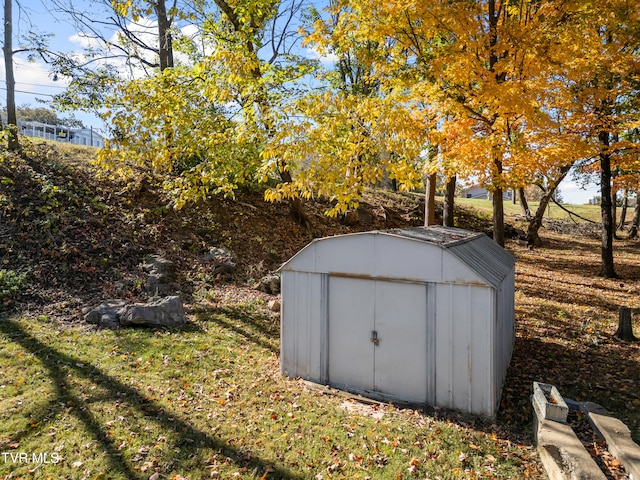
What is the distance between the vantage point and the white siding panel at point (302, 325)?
21.4 feet

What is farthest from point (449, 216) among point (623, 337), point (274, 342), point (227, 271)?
point (274, 342)

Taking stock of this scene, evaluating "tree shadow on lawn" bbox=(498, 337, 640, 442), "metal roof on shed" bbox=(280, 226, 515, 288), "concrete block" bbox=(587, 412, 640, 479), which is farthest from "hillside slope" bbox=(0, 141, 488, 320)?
"concrete block" bbox=(587, 412, 640, 479)

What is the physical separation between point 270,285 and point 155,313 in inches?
128

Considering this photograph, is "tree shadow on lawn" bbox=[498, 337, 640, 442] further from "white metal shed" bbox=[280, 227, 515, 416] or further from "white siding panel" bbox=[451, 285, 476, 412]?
"white siding panel" bbox=[451, 285, 476, 412]

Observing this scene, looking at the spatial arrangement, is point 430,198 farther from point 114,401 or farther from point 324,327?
point 114,401

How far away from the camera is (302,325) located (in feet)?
21.7

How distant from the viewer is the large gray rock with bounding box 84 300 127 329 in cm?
782

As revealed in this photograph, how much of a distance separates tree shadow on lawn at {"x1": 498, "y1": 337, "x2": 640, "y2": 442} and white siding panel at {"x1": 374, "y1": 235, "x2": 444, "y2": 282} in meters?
2.28

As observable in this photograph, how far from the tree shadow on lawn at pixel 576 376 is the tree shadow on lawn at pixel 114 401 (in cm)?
381

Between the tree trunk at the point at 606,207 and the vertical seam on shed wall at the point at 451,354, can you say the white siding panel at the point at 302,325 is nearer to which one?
the vertical seam on shed wall at the point at 451,354

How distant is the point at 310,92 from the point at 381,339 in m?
4.90

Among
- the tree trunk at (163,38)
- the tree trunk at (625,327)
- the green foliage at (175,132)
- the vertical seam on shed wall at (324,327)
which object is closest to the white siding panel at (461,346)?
the vertical seam on shed wall at (324,327)

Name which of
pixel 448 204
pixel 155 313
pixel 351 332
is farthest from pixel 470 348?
pixel 448 204

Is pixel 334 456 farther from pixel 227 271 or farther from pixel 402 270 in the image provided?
pixel 227 271
